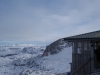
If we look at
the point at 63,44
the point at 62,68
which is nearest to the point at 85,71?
the point at 62,68

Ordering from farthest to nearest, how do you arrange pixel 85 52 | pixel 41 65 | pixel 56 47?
pixel 56 47 < pixel 41 65 < pixel 85 52

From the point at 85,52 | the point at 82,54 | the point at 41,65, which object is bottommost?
the point at 41,65

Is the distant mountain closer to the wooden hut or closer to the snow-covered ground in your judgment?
the snow-covered ground

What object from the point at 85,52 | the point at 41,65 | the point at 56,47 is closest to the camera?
the point at 85,52

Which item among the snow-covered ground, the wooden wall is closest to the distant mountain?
the snow-covered ground

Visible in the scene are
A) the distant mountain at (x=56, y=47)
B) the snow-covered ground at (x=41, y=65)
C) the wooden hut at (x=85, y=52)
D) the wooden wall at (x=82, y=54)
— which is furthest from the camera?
the distant mountain at (x=56, y=47)

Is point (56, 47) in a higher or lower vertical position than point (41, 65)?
higher

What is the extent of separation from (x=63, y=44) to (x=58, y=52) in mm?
3724

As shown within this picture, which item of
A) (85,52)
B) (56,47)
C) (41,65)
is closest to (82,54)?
(85,52)

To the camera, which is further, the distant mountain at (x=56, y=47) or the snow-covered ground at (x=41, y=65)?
the distant mountain at (x=56, y=47)

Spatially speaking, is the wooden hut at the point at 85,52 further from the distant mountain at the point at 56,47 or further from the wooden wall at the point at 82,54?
the distant mountain at the point at 56,47

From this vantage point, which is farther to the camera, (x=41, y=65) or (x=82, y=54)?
(x=41, y=65)

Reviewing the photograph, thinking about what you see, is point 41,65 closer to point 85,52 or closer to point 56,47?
point 56,47

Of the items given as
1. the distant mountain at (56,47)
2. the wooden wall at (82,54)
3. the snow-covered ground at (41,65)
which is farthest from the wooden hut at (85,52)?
the distant mountain at (56,47)
